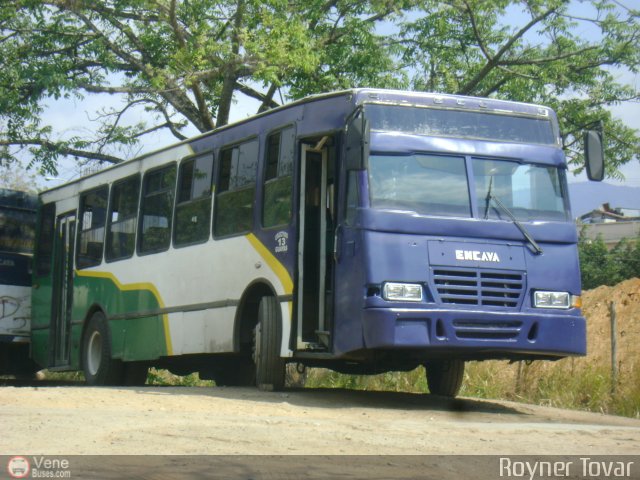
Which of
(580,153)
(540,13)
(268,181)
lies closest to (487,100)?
(268,181)

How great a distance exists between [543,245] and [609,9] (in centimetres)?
912

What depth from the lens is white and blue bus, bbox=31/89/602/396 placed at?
11.0m

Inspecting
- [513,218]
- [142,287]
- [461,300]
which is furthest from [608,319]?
[461,300]

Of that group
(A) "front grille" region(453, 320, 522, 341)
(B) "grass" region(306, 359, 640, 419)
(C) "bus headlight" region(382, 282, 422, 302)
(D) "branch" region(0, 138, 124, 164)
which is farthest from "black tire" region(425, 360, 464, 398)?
(D) "branch" region(0, 138, 124, 164)

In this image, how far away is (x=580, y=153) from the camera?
20.2 meters

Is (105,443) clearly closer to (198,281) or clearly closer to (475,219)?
(475,219)

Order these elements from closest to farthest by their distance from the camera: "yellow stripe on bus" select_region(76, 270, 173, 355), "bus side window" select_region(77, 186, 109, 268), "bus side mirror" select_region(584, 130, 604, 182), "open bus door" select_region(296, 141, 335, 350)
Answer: "open bus door" select_region(296, 141, 335, 350), "bus side mirror" select_region(584, 130, 604, 182), "yellow stripe on bus" select_region(76, 270, 173, 355), "bus side window" select_region(77, 186, 109, 268)

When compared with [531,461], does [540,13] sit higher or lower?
higher

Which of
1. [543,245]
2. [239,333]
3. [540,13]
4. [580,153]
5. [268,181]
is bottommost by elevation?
[239,333]

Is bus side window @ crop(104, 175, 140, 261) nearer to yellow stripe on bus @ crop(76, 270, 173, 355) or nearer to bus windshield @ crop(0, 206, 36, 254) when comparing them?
yellow stripe on bus @ crop(76, 270, 173, 355)

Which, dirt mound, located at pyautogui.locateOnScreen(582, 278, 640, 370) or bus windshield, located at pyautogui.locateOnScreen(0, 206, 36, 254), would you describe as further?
dirt mound, located at pyautogui.locateOnScreen(582, 278, 640, 370)

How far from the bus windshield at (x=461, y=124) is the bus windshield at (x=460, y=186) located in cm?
29

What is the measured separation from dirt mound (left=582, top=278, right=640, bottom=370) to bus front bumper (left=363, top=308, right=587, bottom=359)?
781cm

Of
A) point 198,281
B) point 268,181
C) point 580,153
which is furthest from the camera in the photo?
point 580,153
